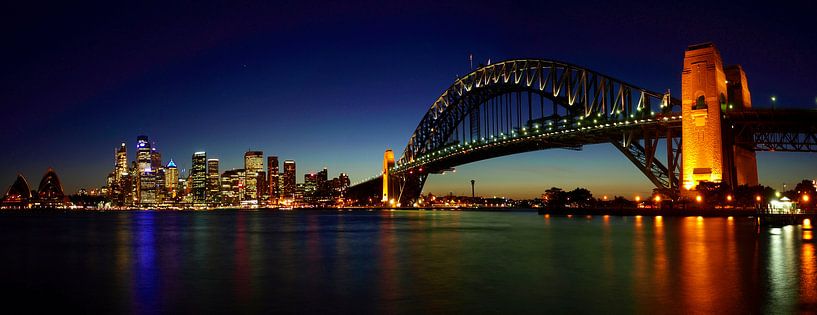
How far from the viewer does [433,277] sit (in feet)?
71.7

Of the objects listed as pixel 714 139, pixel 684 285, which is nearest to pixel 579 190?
pixel 714 139

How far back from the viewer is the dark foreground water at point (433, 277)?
16484 millimetres

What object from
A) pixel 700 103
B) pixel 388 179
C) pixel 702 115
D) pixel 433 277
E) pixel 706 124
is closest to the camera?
pixel 433 277

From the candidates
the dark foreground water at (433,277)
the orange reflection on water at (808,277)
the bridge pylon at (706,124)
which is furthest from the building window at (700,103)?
the orange reflection on water at (808,277)

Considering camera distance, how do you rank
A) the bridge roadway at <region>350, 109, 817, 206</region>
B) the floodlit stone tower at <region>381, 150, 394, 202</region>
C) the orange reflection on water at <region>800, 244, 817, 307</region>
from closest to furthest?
the orange reflection on water at <region>800, 244, 817, 307</region>
the bridge roadway at <region>350, 109, 817, 206</region>
the floodlit stone tower at <region>381, 150, 394, 202</region>

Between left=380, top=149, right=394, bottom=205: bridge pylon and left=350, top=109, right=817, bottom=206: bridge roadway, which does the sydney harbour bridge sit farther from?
left=380, top=149, right=394, bottom=205: bridge pylon

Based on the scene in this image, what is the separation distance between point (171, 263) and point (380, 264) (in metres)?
8.29

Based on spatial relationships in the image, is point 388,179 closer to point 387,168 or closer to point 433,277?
point 387,168

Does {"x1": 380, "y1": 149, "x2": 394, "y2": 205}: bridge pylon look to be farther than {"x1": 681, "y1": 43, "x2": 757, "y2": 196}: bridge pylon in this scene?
Yes

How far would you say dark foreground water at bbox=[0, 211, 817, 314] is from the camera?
54.1 feet

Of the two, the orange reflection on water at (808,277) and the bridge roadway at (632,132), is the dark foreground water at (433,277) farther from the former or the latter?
the bridge roadway at (632,132)

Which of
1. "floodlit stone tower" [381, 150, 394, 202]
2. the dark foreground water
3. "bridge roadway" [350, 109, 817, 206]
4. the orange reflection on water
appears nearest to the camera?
the orange reflection on water

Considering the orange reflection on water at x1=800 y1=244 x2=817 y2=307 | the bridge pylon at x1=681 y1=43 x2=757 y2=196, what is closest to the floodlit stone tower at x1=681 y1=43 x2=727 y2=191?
the bridge pylon at x1=681 y1=43 x2=757 y2=196

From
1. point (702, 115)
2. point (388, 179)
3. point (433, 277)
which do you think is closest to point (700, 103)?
point (702, 115)
